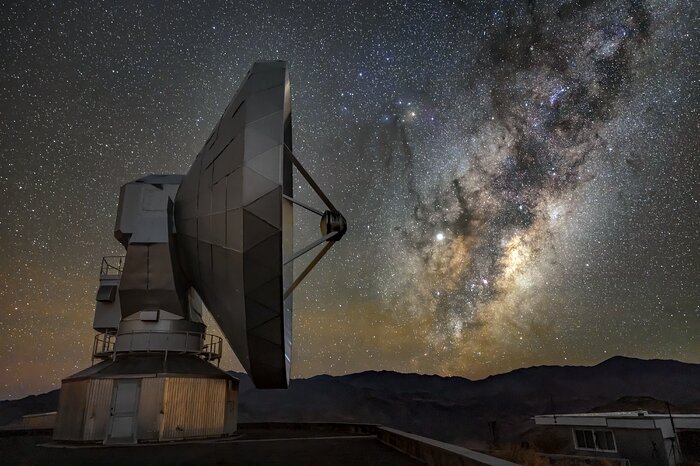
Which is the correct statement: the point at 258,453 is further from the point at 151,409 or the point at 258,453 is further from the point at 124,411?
the point at 124,411

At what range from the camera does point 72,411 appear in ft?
63.9

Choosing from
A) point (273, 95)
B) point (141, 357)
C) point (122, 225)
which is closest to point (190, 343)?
point (141, 357)

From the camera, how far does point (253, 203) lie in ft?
36.6

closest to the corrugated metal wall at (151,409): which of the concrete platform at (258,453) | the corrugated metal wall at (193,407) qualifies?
the corrugated metal wall at (193,407)

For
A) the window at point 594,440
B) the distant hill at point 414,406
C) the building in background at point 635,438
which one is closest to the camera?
the building in background at point 635,438

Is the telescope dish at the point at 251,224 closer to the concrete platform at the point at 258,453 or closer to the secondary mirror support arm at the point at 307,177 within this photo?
the secondary mirror support arm at the point at 307,177

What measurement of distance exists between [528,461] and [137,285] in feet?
85.5

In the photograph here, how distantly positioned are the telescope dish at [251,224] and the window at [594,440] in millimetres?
23802

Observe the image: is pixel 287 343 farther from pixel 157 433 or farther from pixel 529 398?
pixel 529 398

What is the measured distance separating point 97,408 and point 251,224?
13.3m

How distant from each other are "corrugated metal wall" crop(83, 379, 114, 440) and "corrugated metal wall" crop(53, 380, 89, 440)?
317mm

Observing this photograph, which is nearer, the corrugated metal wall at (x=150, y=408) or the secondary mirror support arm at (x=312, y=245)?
the secondary mirror support arm at (x=312, y=245)

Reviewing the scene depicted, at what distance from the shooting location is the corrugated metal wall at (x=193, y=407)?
62.3ft

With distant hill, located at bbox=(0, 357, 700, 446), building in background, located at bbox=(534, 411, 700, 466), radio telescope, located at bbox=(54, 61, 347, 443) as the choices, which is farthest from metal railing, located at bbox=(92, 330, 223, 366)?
distant hill, located at bbox=(0, 357, 700, 446)
